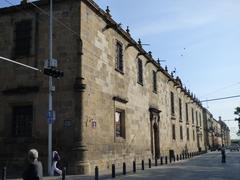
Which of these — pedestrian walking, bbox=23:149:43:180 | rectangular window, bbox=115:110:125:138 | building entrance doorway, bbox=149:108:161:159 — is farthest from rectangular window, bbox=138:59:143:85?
pedestrian walking, bbox=23:149:43:180

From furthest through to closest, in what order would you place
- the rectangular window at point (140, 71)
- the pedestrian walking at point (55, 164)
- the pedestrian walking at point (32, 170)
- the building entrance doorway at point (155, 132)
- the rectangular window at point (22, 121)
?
the building entrance doorway at point (155, 132), the rectangular window at point (140, 71), the rectangular window at point (22, 121), the pedestrian walking at point (55, 164), the pedestrian walking at point (32, 170)

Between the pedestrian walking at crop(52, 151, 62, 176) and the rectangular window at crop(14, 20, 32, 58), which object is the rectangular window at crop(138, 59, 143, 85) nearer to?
the rectangular window at crop(14, 20, 32, 58)

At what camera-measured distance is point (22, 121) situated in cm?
2062

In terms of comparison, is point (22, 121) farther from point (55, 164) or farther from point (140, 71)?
point (140, 71)

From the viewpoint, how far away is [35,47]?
2077cm

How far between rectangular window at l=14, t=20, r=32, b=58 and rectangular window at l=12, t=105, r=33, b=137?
3.02m

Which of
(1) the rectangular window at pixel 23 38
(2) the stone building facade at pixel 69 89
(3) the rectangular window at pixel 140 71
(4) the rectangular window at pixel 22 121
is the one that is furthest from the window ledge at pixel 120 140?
(1) the rectangular window at pixel 23 38

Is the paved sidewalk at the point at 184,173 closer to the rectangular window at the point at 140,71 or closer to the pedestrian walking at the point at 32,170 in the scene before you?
the rectangular window at the point at 140,71

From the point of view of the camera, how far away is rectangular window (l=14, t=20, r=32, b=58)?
21.2 metres

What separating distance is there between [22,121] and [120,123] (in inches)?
281

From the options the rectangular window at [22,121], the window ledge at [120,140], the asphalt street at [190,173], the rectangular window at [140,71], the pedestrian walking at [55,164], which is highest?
the rectangular window at [140,71]

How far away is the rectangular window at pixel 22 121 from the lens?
20375mm

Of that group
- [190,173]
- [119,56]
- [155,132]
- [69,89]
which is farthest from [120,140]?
[155,132]

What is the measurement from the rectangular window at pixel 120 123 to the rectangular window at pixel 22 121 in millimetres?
6141
